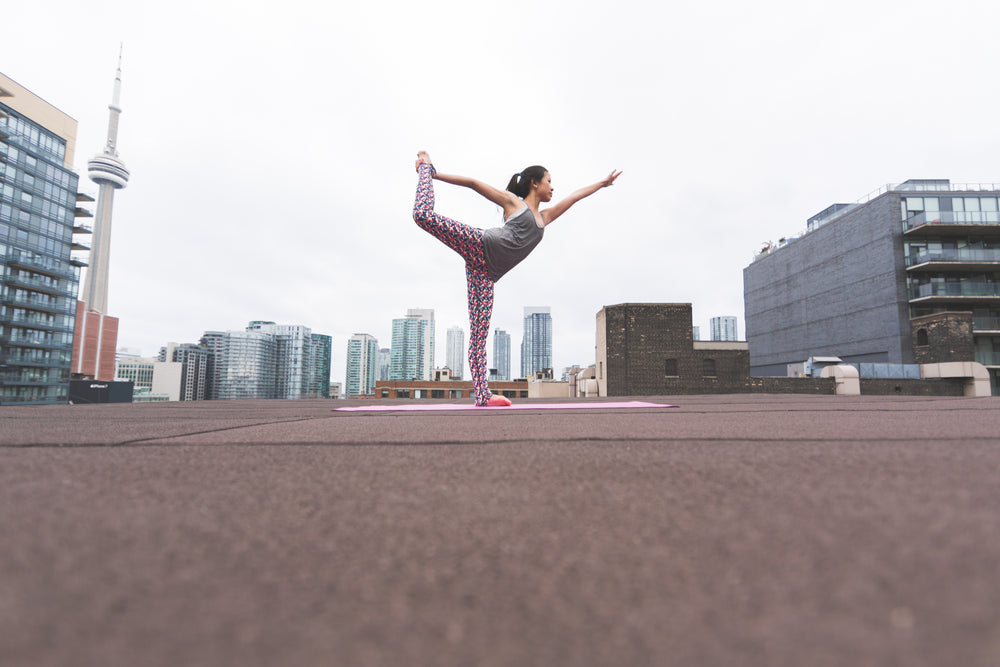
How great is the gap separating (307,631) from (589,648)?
0.24 m

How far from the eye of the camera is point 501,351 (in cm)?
14212

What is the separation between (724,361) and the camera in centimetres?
1894

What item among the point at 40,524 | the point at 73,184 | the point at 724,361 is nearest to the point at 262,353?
the point at 73,184

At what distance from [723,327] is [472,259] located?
125008 millimetres

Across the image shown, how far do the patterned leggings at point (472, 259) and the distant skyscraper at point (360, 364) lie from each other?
399ft

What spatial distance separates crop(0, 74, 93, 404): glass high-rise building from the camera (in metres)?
36.0

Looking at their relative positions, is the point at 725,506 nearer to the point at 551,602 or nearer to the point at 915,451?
the point at 551,602

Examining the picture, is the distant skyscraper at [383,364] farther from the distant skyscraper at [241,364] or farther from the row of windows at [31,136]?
the row of windows at [31,136]

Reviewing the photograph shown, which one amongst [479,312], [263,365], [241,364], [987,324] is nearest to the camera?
[479,312]

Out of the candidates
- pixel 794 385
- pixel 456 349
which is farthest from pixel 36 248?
pixel 456 349

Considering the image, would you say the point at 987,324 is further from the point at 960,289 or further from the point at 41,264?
the point at 41,264

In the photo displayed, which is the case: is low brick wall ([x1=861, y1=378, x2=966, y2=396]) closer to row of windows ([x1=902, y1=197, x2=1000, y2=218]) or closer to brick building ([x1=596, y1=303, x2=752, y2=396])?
brick building ([x1=596, y1=303, x2=752, y2=396])

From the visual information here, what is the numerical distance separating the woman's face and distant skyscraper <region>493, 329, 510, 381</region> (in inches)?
5223

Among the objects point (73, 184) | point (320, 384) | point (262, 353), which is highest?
point (73, 184)
